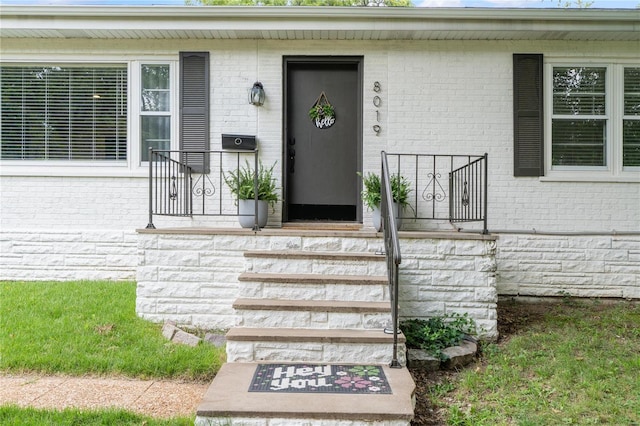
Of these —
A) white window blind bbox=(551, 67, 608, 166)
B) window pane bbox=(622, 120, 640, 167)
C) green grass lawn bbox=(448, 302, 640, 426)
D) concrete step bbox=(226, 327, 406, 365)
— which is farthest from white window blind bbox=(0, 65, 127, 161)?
window pane bbox=(622, 120, 640, 167)

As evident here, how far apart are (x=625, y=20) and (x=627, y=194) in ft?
6.58

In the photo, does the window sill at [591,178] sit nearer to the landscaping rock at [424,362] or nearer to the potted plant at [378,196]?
the potted plant at [378,196]

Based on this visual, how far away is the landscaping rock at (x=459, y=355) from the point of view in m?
3.44

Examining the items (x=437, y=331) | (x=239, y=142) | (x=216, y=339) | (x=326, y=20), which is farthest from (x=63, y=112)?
(x=437, y=331)

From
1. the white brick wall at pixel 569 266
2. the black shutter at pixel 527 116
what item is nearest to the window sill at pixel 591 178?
the black shutter at pixel 527 116

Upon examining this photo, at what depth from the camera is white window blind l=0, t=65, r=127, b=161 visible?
5426 millimetres

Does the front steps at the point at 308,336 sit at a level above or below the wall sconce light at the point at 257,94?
below

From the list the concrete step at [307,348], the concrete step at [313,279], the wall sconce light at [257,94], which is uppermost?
the wall sconce light at [257,94]

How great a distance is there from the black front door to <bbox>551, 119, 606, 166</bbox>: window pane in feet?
8.18

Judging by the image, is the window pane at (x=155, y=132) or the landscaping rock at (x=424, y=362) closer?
the landscaping rock at (x=424, y=362)

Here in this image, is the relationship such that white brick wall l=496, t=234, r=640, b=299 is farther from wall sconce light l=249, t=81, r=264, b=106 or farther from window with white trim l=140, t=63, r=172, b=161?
window with white trim l=140, t=63, r=172, b=161

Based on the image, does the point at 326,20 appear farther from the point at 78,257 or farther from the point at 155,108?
the point at 78,257

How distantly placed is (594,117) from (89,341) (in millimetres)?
5997

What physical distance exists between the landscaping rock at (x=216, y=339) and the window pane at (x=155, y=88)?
299 centimetres
